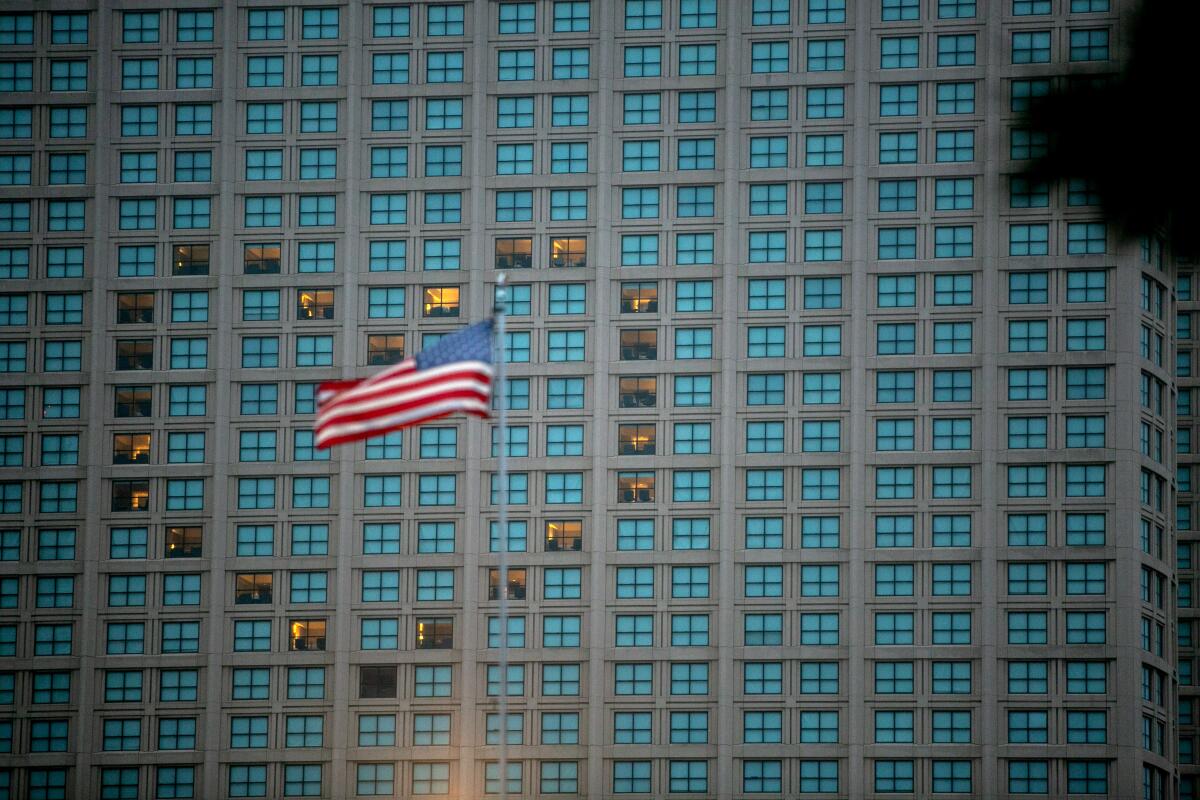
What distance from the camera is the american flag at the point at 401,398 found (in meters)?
47.4

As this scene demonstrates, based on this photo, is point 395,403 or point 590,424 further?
point 590,424

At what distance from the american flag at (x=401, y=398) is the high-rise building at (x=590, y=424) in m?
61.5

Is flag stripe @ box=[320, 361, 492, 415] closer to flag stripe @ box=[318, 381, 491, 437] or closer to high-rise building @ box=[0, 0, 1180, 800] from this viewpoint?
flag stripe @ box=[318, 381, 491, 437]

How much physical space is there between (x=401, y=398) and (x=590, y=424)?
62729 millimetres

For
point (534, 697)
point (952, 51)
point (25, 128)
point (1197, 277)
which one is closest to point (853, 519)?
point (534, 697)

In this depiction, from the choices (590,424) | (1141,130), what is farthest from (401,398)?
(590,424)

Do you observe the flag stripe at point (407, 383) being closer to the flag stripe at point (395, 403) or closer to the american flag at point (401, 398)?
the american flag at point (401, 398)

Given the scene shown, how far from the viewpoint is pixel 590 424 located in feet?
361

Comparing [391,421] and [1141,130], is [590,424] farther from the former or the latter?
[1141,130]

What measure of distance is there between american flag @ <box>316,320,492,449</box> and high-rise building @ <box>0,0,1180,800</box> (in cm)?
6145

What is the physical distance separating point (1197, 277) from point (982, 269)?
33829 millimetres

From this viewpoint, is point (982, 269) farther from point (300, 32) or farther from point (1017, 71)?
point (300, 32)

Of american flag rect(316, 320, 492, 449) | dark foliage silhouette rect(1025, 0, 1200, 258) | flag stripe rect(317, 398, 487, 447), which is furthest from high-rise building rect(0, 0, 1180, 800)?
dark foliage silhouette rect(1025, 0, 1200, 258)

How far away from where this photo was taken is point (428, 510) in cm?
11038
